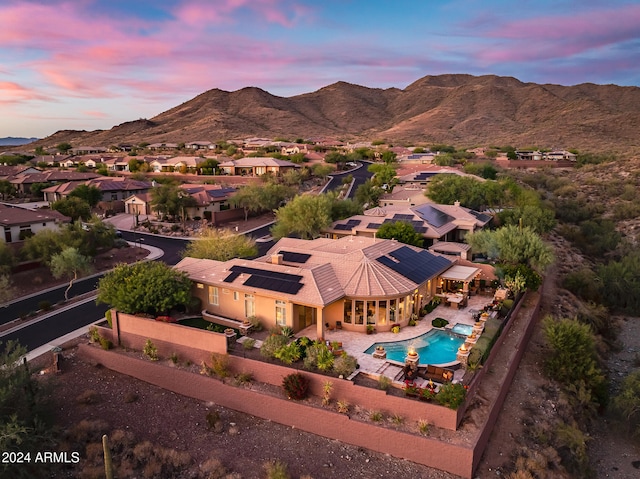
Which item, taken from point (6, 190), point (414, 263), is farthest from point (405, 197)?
point (6, 190)

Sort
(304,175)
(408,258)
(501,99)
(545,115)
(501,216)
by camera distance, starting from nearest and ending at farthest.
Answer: (408,258), (501,216), (304,175), (545,115), (501,99)

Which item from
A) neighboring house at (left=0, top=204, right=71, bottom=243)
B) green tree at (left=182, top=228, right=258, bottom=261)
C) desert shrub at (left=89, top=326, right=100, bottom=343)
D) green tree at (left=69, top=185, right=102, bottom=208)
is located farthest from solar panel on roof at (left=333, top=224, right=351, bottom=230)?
green tree at (left=69, top=185, right=102, bottom=208)

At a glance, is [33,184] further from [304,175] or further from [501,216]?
[501,216]

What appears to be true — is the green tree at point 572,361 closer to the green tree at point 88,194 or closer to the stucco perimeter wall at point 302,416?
the stucco perimeter wall at point 302,416

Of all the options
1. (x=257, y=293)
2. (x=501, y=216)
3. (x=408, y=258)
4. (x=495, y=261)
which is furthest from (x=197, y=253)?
(x=501, y=216)

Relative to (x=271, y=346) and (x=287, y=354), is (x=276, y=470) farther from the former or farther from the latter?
(x=271, y=346)

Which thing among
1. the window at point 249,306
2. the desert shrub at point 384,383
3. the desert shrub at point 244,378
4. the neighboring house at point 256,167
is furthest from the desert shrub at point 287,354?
the neighboring house at point 256,167

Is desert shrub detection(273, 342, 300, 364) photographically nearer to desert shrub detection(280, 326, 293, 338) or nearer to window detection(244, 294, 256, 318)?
desert shrub detection(280, 326, 293, 338)
